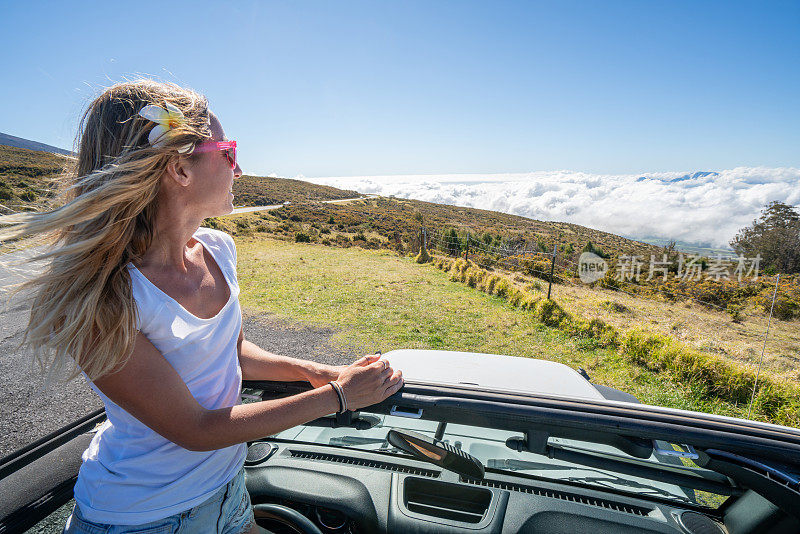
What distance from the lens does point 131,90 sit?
0.93m

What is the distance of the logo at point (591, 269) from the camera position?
16.3 meters

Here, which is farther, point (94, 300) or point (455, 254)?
point (455, 254)

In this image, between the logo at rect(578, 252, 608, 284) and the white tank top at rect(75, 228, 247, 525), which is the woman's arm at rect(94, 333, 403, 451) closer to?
the white tank top at rect(75, 228, 247, 525)

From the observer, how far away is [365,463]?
155 centimetres

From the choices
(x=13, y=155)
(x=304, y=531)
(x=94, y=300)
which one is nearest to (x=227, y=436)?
(x=94, y=300)

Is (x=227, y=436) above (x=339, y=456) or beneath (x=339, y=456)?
above

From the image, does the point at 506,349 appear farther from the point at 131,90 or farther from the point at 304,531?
the point at 131,90

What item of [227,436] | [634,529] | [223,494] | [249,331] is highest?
[227,436]

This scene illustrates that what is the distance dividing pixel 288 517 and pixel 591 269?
18.6 meters

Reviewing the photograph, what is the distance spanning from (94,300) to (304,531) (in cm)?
101

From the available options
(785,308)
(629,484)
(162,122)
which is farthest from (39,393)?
(785,308)

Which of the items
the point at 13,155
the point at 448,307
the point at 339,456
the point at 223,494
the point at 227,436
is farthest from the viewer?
the point at 13,155

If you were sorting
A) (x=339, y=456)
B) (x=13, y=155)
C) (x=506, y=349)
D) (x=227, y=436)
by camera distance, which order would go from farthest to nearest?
(x=13, y=155), (x=506, y=349), (x=339, y=456), (x=227, y=436)

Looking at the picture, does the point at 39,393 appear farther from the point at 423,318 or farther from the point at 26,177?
the point at 26,177
